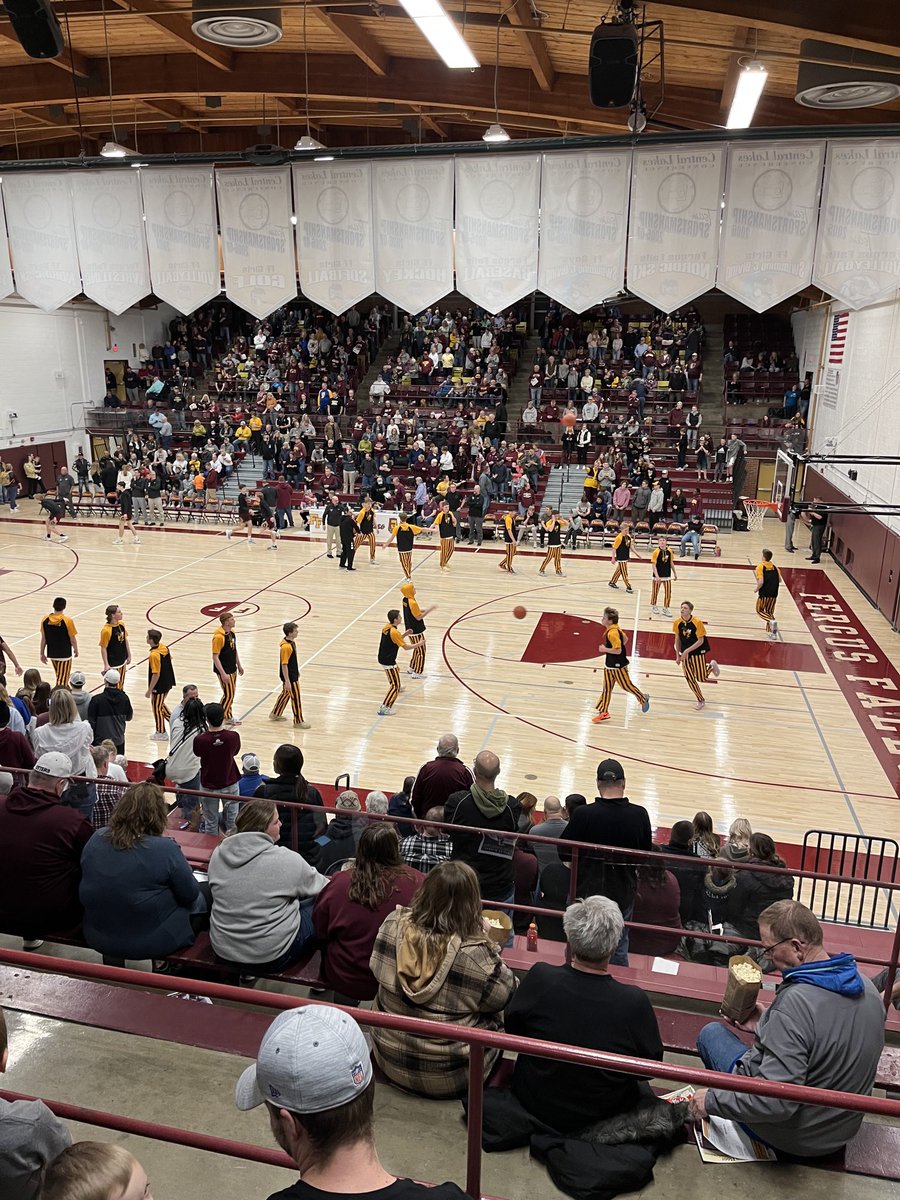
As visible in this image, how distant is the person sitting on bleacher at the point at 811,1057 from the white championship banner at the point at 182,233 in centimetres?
1029

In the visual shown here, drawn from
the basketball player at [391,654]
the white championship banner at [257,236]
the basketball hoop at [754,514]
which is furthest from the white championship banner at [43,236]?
the basketball hoop at [754,514]

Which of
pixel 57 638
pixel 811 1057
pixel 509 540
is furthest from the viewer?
pixel 509 540

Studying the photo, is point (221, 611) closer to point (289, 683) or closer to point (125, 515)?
point (289, 683)

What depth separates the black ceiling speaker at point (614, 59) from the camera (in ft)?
27.3

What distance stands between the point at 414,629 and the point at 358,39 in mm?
7943

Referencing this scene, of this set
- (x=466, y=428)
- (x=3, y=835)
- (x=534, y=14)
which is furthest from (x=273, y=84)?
(x=466, y=428)

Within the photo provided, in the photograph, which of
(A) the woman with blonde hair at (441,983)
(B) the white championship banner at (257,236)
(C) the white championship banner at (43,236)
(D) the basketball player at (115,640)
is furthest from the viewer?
(D) the basketball player at (115,640)

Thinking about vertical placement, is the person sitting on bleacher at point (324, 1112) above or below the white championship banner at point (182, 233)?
below

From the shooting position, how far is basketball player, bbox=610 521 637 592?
18297 mm

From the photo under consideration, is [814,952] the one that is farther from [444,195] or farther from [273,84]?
[273,84]

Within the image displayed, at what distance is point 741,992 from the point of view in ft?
12.9

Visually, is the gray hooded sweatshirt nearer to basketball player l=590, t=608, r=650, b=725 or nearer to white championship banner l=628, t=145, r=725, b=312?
white championship banner l=628, t=145, r=725, b=312

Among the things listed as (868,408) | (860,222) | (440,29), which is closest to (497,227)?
(440,29)

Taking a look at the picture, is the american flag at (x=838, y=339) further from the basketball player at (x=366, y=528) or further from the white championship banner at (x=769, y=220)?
the white championship banner at (x=769, y=220)
